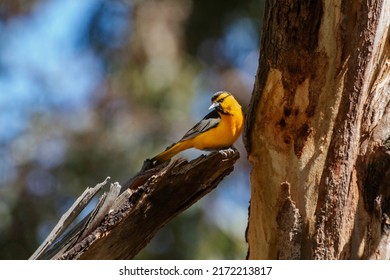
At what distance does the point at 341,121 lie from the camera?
11.7ft

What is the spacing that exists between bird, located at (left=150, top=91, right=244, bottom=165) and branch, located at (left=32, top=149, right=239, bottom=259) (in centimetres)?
47

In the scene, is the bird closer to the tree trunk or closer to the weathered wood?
the tree trunk

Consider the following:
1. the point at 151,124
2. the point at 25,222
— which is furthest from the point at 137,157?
the point at 25,222

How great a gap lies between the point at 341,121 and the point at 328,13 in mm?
467

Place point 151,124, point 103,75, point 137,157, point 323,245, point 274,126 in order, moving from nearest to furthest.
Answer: point 323,245 < point 274,126 < point 137,157 < point 151,124 < point 103,75

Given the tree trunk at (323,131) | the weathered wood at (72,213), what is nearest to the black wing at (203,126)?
the tree trunk at (323,131)

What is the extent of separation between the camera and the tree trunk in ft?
11.6

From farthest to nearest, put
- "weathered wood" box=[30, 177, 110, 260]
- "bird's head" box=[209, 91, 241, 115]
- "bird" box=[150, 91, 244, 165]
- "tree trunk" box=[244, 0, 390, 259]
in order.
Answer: "bird's head" box=[209, 91, 241, 115] → "bird" box=[150, 91, 244, 165] → "weathered wood" box=[30, 177, 110, 260] → "tree trunk" box=[244, 0, 390, 259]

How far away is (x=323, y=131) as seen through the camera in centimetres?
359

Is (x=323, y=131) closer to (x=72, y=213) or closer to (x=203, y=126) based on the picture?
(x=203, y=126)

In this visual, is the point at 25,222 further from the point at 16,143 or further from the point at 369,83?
the point at 369,83

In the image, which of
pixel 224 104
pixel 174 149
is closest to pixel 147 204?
pixel 174 149

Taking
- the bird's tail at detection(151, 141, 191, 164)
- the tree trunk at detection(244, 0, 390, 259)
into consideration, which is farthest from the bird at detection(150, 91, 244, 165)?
the tree trunk at detection(244, 0, 390, 259)

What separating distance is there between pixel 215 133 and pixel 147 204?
2.43 ft
